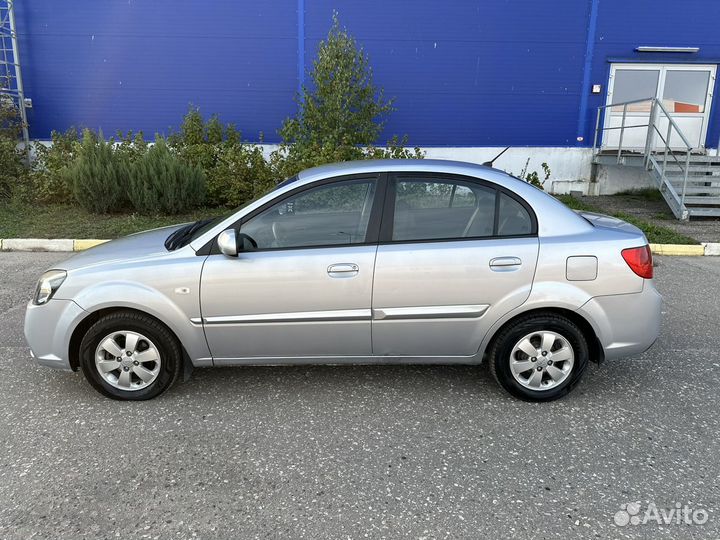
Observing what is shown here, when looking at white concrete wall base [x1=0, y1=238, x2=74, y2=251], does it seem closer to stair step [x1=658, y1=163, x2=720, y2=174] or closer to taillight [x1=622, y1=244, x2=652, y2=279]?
taillight [x1=622, y1=244, x2=652, y2=279]

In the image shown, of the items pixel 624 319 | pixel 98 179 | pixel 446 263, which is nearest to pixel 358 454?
pixel 446 263

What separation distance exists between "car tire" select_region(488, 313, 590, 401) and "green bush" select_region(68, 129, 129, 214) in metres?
8.86

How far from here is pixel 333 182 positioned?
3.60 meters

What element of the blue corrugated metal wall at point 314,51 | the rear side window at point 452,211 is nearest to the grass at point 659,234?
the blue corrugated metal wall at point 314,51

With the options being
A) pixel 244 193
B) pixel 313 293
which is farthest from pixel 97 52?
pixel 313 293

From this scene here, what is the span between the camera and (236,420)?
340 cm

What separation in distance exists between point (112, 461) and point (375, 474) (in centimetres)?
144

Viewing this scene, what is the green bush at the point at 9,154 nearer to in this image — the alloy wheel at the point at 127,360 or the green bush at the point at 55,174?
the green bush at the point at 55,174

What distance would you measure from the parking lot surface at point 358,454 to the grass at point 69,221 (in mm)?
5277

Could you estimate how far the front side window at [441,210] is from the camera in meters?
3.54

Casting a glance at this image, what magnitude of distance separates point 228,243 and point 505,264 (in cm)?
173

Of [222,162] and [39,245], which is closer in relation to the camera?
[39,245]

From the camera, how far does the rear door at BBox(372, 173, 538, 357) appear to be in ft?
11.2

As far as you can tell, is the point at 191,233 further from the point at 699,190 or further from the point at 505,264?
the point at 699,190
